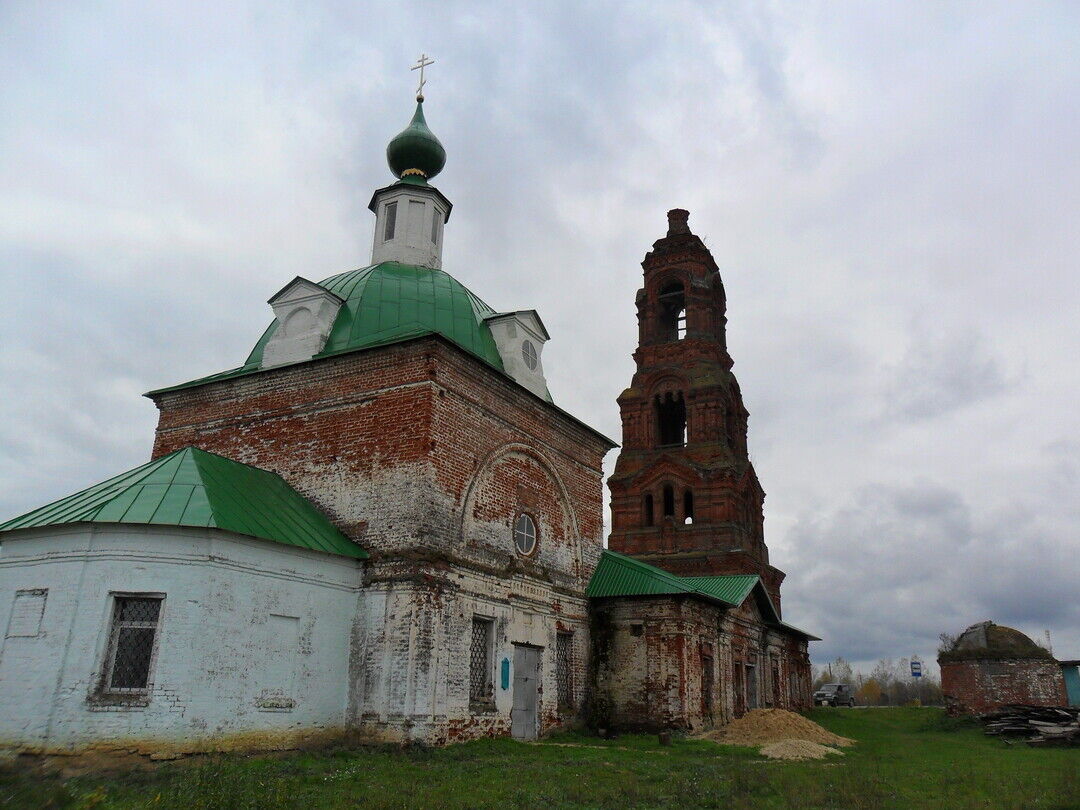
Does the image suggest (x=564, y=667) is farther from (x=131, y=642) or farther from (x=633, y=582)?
(x=131, y=642)

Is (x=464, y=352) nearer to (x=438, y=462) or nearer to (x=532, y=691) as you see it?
(x=438, y=462)

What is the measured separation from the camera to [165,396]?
15.7m

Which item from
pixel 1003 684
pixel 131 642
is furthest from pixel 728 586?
pixel 131 642

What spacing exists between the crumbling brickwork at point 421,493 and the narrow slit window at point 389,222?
5.35 m

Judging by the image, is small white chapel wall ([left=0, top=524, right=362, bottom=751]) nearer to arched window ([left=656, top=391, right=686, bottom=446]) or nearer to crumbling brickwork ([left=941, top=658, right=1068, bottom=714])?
arched window ([left=656, top=391, right=686, bottom=446])

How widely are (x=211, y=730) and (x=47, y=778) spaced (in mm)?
2085

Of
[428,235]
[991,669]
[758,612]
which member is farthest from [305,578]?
[991,669]

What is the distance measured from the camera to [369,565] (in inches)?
500

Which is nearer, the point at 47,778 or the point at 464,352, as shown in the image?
the point at 47,778

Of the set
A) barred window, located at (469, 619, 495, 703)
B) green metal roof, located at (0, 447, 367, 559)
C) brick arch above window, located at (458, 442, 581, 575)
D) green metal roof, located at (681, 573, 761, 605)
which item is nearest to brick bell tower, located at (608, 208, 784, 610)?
green metal roof, located at (681, 573, 761, 605)

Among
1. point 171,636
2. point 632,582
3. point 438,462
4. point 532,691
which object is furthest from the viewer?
point 632,582

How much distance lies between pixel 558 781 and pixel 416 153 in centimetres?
1445

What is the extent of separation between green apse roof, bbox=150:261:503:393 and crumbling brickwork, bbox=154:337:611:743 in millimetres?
690

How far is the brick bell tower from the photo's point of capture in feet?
93.2
